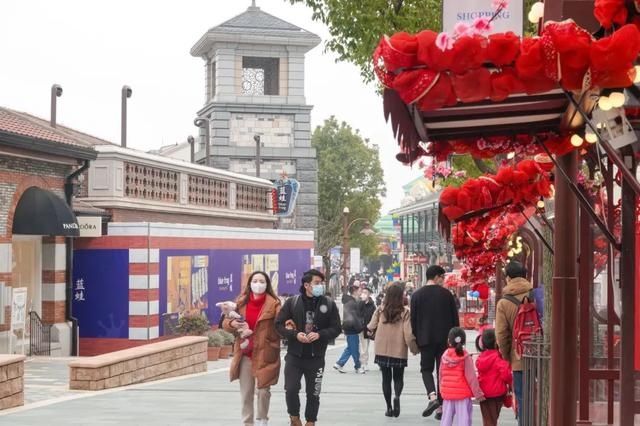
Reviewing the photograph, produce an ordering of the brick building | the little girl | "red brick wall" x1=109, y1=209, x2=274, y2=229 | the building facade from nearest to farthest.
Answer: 1. the little girl
2. the brick building
3. "red brick wall" x1=109, y1=209, x2=274, y2=229
4. the building facade

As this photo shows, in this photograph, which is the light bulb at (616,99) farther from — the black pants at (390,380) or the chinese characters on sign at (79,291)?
the chinese characters on sign at (79,291)

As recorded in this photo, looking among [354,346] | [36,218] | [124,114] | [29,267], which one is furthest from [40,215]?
[124,114]

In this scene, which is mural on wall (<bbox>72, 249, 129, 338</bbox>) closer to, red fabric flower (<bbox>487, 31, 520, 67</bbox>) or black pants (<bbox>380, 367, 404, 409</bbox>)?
black pants (<bbox>380, 367, 404, 409</bbox>)

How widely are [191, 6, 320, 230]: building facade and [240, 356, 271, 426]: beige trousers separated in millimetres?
40321

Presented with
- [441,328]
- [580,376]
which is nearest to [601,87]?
[580,376]

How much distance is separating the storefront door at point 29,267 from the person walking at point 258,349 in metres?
14.6

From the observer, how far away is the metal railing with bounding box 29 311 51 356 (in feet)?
84.1

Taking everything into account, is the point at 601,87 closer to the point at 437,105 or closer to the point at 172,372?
the point at 437,105

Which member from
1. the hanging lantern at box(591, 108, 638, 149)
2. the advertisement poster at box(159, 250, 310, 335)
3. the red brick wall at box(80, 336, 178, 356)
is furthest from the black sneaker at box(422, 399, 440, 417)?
the red brick wall at box(80, 336, 178, 356)

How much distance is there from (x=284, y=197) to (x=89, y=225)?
18.4 m

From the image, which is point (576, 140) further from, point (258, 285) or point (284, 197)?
point (284, 197)

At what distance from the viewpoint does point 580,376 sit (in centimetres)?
936

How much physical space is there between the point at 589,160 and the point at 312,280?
298 centimetres

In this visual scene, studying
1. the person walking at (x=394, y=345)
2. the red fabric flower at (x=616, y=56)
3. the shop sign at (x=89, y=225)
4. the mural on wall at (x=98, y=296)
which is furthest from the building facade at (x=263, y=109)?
the red fabric flower at (x=616, y=56)
